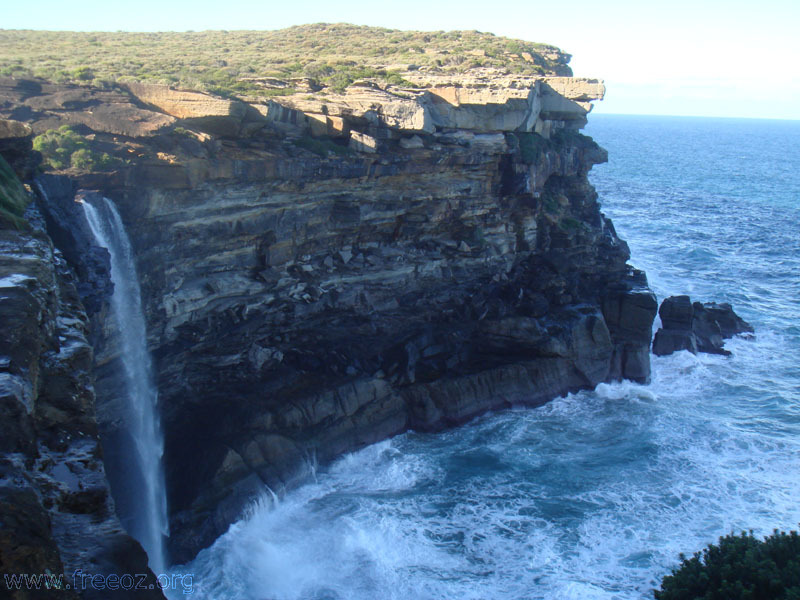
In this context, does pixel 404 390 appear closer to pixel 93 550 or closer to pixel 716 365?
pixel 716 365

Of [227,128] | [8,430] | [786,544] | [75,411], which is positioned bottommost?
[786,544]

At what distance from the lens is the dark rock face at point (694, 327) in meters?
39.8

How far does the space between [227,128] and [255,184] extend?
2787 millimetres

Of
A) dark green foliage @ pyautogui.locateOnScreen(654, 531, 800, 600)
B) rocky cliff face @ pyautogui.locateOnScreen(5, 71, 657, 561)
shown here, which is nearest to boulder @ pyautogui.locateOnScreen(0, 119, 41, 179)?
rocky cliff face @ pyautogui.locateOnScreen(5, 71, 657, 561)

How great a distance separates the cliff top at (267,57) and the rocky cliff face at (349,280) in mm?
5284

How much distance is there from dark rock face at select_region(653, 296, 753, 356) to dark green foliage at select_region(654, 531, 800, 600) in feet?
76.4

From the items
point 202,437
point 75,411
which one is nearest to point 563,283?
point 202,437

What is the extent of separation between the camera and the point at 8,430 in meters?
8.32

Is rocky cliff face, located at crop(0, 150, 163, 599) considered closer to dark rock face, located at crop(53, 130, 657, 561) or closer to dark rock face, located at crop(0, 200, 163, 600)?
dark rock face, located at crop(0, 200, 163, 600)

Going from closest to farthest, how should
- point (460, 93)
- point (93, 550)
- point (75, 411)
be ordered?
point (93, 550)
point (75, 411)
point (460, 93)

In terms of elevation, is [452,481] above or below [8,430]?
below

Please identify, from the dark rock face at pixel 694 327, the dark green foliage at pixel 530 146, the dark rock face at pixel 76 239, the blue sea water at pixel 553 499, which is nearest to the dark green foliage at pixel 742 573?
the blue sea water at pixel 553 499

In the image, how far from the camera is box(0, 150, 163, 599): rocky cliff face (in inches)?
272

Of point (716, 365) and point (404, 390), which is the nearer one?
point (404, 390)
